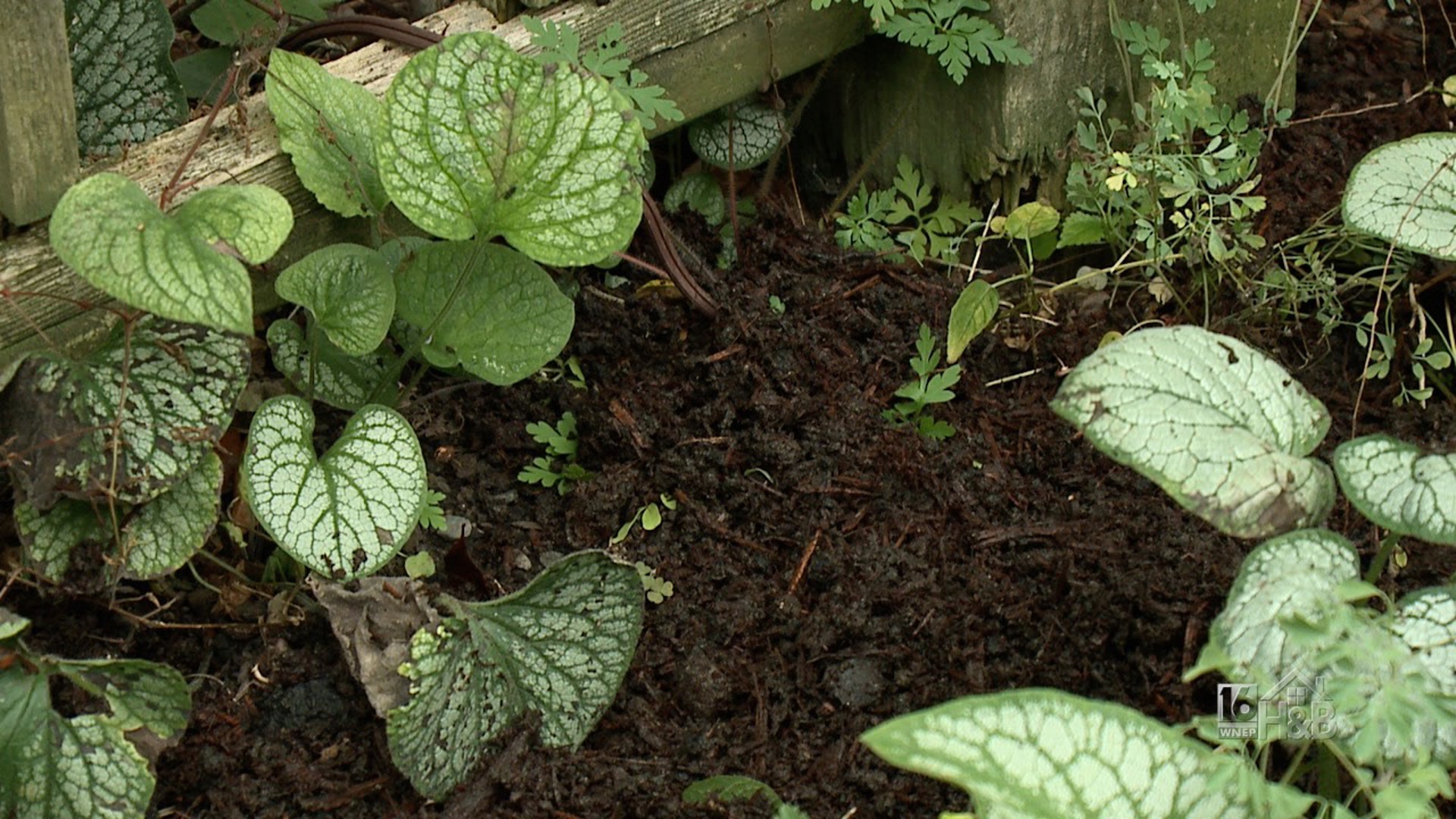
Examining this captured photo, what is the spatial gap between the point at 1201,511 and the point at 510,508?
3.69ft

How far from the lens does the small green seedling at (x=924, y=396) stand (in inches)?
93.1

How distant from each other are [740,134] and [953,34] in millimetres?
409

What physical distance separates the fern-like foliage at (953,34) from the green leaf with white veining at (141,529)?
1226 millimetres

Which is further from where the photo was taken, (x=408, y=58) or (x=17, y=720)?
(x=408, y=58)

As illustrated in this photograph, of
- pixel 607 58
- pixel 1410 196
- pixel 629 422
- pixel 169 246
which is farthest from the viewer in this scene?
pixel 629 422

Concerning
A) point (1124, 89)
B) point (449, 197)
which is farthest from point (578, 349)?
point (1124, 89)

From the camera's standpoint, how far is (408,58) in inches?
89.0

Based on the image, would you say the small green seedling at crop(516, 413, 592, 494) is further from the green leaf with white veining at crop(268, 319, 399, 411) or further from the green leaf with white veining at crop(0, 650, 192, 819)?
the green leaf with white veining at crop(0, 650, 192, 819)

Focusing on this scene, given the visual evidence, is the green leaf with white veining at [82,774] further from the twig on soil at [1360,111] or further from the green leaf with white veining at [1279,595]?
the twig on soil at [1360,111]

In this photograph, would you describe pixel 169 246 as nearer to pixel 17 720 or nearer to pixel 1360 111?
pixel 17 720

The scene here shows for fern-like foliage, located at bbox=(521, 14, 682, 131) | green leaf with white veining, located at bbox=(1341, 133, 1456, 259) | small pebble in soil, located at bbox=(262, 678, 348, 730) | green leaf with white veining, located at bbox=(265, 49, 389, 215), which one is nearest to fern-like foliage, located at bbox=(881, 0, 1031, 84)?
fern-like foliage, located at bbox=(521, 14, 682, 131)

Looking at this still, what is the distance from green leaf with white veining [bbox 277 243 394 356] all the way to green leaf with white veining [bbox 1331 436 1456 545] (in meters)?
1.22

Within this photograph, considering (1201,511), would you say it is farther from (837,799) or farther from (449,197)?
(449,197)

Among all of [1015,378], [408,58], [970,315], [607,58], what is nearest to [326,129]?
[408,58]
